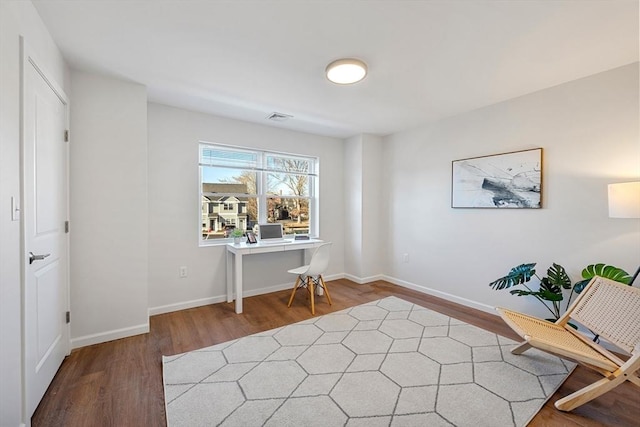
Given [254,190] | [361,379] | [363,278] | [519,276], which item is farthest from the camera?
[363,278]

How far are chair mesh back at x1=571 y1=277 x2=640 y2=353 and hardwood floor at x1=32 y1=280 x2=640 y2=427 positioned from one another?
1.35 ft

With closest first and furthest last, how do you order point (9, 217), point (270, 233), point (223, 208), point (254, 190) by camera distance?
point (9, 217), point (223, 208), point (270, 233), point (254, 190)

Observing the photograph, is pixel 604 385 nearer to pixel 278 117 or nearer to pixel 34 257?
pixel 34 257

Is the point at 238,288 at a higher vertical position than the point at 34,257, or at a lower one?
lower

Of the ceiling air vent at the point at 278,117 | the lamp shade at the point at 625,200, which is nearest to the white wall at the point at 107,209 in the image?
the ceiling air vent at the point at 278,117

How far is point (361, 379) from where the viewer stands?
1.97 meters

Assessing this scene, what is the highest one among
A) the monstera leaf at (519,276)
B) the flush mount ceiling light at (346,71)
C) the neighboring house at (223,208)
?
the flush mount ceiling light at (346,71)

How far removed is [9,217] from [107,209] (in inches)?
46.6

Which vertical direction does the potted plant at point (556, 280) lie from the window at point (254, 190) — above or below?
below

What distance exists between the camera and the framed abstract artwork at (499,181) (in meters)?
2.85

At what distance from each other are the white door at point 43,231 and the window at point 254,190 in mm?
1462

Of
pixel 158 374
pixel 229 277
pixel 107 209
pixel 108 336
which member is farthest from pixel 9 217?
pixel 229 277

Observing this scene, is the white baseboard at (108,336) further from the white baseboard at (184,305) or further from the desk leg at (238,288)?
the desk leg at (238,288)

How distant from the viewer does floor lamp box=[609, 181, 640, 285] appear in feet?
6.40
